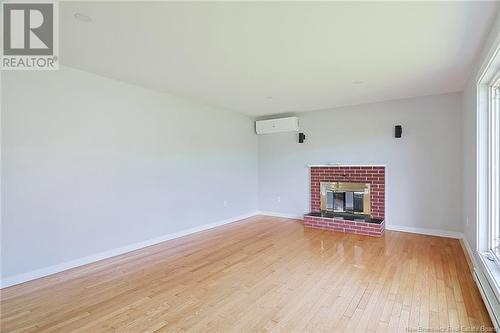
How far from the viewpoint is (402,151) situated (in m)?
4.57

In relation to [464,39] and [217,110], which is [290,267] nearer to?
[464,39]

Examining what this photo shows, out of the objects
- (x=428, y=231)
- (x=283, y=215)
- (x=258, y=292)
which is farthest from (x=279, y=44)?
(x=283, y=215)

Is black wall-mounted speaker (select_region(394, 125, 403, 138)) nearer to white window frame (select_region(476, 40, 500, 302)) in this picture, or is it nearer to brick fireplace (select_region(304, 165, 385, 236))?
brick fireplace (select_region(304, 165, 385, 236))

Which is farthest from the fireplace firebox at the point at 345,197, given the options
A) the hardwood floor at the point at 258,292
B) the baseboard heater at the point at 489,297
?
the baseboard heater at the point at 489,297

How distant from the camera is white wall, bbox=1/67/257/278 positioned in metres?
2.67

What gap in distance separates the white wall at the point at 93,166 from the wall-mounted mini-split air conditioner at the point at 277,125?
54.9 inches

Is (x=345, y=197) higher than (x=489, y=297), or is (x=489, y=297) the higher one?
(x=345, y=197)

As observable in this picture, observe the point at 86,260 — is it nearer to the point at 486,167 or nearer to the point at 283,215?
the point at 283,215

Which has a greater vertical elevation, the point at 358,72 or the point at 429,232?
the point at 358,72

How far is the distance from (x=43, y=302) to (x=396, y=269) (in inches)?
141

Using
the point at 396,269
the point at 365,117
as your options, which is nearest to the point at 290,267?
the point at 396,269

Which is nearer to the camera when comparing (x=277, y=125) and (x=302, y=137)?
(x=302, y=137)

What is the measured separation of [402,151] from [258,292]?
3683 millimetres

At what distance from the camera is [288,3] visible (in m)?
1.85
